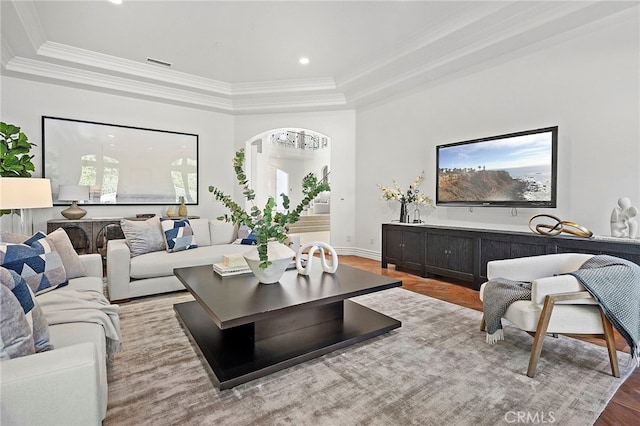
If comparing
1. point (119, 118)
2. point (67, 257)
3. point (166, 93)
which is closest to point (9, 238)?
point (67, 257)

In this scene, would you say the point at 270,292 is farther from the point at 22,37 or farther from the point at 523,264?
the point at 22,37

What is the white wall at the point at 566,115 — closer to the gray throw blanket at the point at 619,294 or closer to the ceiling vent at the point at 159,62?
the gray throw blanket at the point at 619,294

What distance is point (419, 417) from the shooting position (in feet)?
5.08

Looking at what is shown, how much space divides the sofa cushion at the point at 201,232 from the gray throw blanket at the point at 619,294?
381 cm

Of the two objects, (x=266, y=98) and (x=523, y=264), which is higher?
(x=266, y=98)

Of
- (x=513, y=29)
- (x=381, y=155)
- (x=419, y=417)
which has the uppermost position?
(x=513, y=29)

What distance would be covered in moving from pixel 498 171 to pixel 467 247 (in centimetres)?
101

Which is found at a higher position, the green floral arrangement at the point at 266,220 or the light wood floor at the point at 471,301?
the green floral arrangement at the point at 266,220

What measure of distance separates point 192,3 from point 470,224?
4252 millimetres

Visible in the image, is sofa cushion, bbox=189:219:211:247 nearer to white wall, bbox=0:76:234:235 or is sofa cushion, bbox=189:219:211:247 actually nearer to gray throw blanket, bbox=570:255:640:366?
white wall, bbox=0:76:234:235

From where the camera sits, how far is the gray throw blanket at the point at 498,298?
216 cm

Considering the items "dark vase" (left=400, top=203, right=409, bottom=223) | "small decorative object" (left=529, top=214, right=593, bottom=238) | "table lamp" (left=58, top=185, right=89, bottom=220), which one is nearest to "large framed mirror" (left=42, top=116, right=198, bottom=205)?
"table lamp" (left=58, top=185, right=89, bottom=220)

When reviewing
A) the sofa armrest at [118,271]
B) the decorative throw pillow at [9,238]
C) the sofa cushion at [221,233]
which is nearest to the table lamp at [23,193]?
the decorative throw pillow at [9,238]

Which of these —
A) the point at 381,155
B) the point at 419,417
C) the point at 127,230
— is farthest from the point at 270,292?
the point at 381,155
